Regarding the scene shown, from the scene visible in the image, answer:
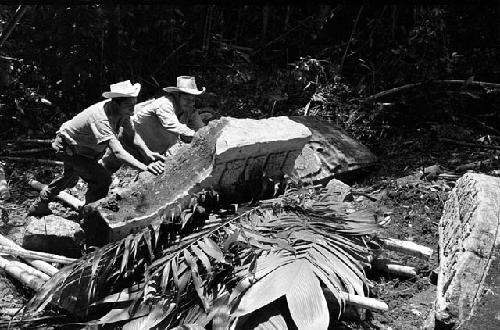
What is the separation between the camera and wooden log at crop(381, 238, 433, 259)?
6.45 meters

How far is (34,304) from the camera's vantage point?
514 centimetres

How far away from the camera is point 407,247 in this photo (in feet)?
21.4

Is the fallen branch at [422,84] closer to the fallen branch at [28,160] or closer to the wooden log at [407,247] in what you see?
the wooden log at [407,247]

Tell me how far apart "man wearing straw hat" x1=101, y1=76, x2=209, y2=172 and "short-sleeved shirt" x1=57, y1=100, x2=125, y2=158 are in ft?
0.66

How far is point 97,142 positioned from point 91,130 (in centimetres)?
17

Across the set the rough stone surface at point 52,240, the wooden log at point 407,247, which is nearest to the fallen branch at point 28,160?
the rough stone surface at point 52,240

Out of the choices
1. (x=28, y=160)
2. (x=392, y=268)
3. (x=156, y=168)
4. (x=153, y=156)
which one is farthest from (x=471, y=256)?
(x=28, y=160)

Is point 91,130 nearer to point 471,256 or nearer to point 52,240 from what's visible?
point 52,240

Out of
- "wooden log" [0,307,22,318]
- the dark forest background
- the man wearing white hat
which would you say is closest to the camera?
"wooden log" [0,307,22,318]

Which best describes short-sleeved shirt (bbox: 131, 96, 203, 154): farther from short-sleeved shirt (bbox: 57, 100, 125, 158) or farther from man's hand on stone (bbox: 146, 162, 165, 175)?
man's hand on stone (bbox: 146, 162, 165, 175)

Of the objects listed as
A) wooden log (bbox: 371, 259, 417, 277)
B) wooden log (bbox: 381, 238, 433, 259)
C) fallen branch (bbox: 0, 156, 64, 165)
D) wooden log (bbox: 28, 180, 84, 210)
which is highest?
wooden log (bbox: 381, 238, 433, 259)

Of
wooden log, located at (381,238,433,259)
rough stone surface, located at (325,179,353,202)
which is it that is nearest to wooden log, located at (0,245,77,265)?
rough stone surface, located at (325,179,353,202)

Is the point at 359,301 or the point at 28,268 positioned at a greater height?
the point at 359,301

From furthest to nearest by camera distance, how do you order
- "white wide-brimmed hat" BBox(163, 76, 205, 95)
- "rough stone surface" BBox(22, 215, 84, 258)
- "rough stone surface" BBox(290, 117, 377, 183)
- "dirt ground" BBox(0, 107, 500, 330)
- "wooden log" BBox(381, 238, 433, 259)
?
"rough stone surface" BBox(290, 117, 377, 183)
"white wide-brimmed hat" BBox(163, 76, 205, 95)
"rough stone surface" BBox(22, 215, 84, 258)
"wooden log" BBox(381, 238, 433, 259)
"dirt ground" BBox(0, 107, 500, 330)
